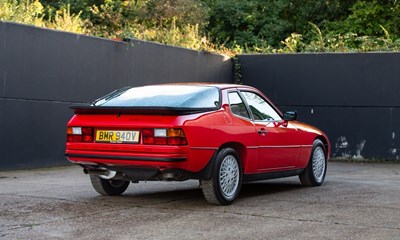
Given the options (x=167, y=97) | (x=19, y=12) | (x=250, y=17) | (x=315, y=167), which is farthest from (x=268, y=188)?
(x=250, y=17)

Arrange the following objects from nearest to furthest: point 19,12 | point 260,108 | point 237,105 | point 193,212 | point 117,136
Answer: point 193,212 → point 117,136 → point 237,105 → point 260,108 → point 19,12

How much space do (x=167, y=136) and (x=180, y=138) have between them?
138 mm

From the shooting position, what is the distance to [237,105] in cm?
789

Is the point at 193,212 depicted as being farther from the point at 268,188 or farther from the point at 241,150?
the point at 268,188

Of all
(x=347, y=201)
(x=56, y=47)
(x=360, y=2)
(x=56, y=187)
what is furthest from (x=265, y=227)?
(x=360, y=2)

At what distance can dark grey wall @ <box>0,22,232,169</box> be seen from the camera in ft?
38.0

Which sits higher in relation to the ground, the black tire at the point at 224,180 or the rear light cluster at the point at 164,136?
the rear light cluster at the point at 164,136

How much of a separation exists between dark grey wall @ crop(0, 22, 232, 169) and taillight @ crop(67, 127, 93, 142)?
14.6 feet

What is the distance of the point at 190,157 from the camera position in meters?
6.87

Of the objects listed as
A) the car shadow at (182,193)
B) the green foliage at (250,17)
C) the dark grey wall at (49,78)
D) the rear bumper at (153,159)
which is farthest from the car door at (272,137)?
the green foliage at (250,17)

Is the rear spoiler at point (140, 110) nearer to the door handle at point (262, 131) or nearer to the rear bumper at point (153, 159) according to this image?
the rear bumper at point (153, 159)

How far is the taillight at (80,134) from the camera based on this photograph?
728 cm

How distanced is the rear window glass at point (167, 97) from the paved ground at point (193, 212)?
3.71ft

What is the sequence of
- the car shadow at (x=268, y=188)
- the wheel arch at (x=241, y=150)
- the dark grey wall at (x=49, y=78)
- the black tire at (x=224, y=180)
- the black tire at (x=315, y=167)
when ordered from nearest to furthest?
1. the black tire at (x=224, y=180)
2. the wheel arch at (x=241, y=150)
3. the car shadow at (x=268, y=188)
4. the black tire at (x=315, y=167)
5. the dark grey wall at (x=49, y=78)
